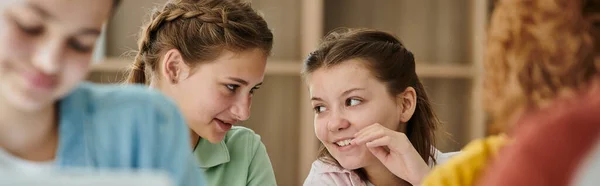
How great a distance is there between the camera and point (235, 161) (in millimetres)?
1714

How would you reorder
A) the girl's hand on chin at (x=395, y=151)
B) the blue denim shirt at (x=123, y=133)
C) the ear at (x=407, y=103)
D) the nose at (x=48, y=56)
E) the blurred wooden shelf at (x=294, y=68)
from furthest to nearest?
1. the blurred wooden shelf at (x=294, y=68)
2. the ear at (x=407, y=103)
3. the girl's hand on chin at (x=395, y=151)
4. the blue denim shirt at (x=123, y=133)
5. the nose at (x=48, y=56)

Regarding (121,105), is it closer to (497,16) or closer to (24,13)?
(24,13)

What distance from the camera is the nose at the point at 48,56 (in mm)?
672

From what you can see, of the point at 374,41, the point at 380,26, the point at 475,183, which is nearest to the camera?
the point at 475,183

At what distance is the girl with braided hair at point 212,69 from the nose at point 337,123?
16cm

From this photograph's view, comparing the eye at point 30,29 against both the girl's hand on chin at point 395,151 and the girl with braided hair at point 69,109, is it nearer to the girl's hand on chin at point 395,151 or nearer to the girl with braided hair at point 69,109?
the girl with braided hair at point 69,109

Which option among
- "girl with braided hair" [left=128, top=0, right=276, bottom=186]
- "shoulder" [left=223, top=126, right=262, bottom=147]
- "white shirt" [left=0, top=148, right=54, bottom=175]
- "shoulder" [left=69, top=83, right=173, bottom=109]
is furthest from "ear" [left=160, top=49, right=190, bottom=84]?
"white shirt" [left=0, top=148, right=54, bottom=175]

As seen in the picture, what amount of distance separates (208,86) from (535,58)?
0.95m

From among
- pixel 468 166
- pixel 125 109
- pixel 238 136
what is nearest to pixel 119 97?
pixel 125 109

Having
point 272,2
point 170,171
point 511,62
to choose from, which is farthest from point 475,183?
point 272,2

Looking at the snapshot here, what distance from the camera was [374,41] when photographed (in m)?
1.72

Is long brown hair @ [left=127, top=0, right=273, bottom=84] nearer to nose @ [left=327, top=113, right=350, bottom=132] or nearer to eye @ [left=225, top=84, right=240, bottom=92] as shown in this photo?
eye @ [left=225, top=84, right=240, bottom=92]

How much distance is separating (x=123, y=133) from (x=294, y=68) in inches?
85.7

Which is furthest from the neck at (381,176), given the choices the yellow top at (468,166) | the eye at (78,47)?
the eye at (78,47)
